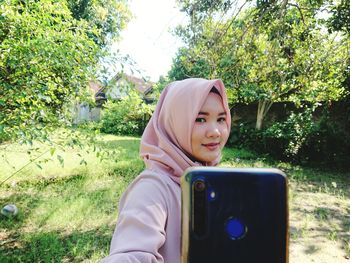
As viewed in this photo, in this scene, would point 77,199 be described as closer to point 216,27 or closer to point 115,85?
point 115,85

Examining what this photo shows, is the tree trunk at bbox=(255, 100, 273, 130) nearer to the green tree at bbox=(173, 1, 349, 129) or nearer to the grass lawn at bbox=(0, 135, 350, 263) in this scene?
the green tree at bbox=(173, 1, 349, 129)

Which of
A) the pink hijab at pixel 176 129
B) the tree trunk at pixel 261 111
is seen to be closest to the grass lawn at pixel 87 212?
the pink hijab at pixel 176 129

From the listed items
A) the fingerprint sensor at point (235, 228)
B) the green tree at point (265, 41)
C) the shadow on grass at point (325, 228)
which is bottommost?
the shadow on grass at point (325, 228)

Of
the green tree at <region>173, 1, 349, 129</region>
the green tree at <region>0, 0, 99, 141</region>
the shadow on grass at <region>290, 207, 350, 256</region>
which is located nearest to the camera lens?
the green tree at <region>0, 0, 99, 141</region>

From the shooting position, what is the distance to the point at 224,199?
63 cm

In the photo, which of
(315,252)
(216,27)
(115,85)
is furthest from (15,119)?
(315,252)

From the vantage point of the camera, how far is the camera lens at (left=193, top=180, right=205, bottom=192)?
62 cm

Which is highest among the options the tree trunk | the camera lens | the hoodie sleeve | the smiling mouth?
the camera lens

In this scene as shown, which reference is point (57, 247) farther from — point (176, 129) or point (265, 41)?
point (265, 41)

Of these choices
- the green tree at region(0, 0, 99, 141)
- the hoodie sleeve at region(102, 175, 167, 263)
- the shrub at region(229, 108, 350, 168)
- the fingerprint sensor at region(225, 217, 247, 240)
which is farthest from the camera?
the shrub at region(229, 108, 350, 168)

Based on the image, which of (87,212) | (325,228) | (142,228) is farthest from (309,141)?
(142,228)

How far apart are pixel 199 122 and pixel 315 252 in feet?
10.2

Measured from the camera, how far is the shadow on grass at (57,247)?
3127 millimetres

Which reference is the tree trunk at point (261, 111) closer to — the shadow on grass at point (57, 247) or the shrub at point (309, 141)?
the shrub at point (309, 141)
